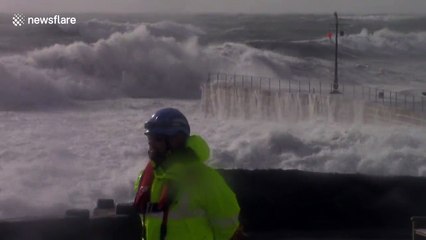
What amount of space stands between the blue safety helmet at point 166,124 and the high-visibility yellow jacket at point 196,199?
5 cm

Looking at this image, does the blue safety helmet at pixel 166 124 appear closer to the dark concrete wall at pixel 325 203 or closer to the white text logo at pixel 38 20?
the dark concrete wall at pixel 325 203

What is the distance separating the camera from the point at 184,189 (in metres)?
2.72

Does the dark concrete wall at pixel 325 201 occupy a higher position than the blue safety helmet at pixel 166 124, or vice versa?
the blue safety helmet at pixel 166 124

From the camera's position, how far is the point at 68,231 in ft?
17.1

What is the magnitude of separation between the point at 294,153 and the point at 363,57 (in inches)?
75.8

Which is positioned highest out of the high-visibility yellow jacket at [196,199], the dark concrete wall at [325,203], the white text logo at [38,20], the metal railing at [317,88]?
the white text logo at [38,20]

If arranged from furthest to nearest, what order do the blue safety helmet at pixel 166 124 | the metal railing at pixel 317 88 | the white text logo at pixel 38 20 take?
the white text logo at pixel 38 20
the metal railing at pixel 317 88
the blue safety helmet at pixel 166 124

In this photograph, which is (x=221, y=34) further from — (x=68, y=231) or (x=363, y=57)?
(x=68, y=231)

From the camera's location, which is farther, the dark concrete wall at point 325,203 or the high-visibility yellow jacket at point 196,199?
the dark concrete wall at point 325,203

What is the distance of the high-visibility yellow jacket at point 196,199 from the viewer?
2.70m

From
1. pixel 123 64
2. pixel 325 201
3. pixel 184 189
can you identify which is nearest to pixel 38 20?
pixel 123 64

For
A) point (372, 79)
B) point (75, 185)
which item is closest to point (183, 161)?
point (75, 185)

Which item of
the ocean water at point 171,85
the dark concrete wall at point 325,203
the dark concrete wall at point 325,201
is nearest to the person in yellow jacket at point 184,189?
the dark concrete wall at point 325,203

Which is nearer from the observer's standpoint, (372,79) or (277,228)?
(277,228)
